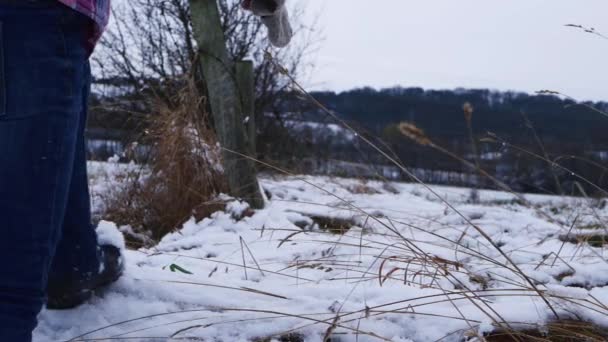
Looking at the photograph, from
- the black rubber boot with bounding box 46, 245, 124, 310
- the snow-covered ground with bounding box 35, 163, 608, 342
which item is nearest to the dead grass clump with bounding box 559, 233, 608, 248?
the snow-covered ground with bounding box 35, 163, 608, 342

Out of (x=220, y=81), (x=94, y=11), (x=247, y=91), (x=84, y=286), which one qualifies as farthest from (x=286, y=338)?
(x=247, y=91)

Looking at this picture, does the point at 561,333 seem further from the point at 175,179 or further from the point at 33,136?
the point at 175,179

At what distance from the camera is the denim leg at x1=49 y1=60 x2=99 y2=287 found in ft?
4.83

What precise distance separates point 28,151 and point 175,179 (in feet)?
9.53

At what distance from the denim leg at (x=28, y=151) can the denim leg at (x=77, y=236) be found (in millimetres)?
278

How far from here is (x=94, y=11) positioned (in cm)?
125

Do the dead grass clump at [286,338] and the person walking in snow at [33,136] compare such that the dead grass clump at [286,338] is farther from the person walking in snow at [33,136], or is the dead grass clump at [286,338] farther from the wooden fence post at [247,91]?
the wooden fence post at [247,91]

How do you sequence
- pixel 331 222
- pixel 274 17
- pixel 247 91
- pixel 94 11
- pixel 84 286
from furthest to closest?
1. pixel 247 91
2. pixel 331 222
3. pixel 274 17
4. pixel 84 286
5. pixel 94 11

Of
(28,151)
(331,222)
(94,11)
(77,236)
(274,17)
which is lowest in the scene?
(331,222)


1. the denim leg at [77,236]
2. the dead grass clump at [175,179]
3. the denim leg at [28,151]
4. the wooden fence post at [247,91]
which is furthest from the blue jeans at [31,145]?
the wooden fence post at [247,91]

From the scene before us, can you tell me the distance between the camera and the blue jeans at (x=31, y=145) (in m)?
1.13

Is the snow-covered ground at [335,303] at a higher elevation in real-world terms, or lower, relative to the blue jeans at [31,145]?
lower

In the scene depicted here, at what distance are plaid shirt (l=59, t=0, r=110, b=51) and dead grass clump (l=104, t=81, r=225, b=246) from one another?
2.58 metres

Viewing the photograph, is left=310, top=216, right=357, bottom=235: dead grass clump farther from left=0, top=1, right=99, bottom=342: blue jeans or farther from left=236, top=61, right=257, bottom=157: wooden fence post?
left=0, top=1, right=99, bottom=342: blue jeans
